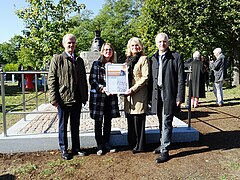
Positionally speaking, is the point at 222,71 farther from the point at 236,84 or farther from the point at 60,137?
the point at 236,84

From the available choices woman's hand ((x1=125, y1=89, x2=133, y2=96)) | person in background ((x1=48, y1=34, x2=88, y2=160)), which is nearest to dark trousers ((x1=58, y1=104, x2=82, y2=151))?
person in background ((x1=48, y1=34, x2=88, y2=160))

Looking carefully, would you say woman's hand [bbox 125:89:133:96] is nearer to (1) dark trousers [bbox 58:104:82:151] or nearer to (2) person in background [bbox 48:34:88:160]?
(2) person in background [bbox 48:34:88:160]

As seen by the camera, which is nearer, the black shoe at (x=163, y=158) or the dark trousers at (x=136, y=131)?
the black shoe at (x=163, y=158)

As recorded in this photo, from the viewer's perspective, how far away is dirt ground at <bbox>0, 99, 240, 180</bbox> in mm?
3650

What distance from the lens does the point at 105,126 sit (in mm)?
4406

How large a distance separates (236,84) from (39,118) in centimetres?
1298

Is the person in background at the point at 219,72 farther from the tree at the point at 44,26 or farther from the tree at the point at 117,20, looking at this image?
the tree at the point at 117,20

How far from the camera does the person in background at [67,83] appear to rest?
3912mm

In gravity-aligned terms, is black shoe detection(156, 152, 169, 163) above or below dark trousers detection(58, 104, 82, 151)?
below

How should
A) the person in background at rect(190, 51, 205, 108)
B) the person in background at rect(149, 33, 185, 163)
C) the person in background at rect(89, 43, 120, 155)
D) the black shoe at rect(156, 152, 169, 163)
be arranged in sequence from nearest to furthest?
the person in background at rect(149, 33, 185, 163)
the black shoe at rect(156, 152, 169, 163)
the person in background at rect(89, 43, 120, 155)
the person in background at rect(190, 51, 205, 108)

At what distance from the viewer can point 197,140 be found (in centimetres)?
505

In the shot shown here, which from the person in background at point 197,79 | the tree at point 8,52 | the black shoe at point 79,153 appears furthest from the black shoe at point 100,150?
the tree at point 8,52

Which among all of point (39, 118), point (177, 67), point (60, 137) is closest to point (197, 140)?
point (177, 67)

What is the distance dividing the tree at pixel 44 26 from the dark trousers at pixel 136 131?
1025 cm
